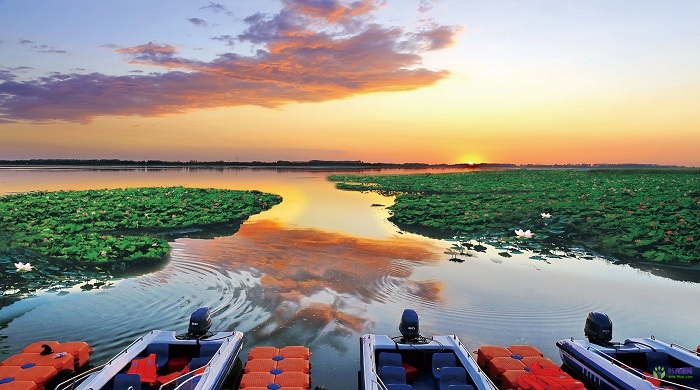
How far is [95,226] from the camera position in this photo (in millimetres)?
24547

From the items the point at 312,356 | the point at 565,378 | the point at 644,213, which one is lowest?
the point at 312,356

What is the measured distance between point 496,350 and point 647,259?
14.3m

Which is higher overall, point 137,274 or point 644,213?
point 644,213

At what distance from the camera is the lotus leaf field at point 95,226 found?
53.0 feet

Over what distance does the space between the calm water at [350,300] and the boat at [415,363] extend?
777mm

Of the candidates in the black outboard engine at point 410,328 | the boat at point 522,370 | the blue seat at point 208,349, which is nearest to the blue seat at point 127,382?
the blue seat at point 208,349

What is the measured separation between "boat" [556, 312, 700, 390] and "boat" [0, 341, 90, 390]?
36.3ft

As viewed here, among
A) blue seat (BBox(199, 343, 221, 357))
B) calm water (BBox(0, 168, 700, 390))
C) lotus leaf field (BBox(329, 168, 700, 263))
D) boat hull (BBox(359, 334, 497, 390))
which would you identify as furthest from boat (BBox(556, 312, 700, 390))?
lotus leaf field (BBox(329, 168, 700, 263))

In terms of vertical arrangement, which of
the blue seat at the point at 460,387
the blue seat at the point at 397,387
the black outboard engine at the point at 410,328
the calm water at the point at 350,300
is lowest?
the calm water at the point at 350,300

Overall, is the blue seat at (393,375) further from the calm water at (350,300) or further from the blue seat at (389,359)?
the calm water at (350,300)

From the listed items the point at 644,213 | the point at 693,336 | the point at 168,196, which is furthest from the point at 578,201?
the point at 168,196

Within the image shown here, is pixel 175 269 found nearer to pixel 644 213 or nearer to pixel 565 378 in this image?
pixel 565 378

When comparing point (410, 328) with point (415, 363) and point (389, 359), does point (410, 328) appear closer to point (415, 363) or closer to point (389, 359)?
point (415, 363)

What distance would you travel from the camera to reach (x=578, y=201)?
3153 cm
